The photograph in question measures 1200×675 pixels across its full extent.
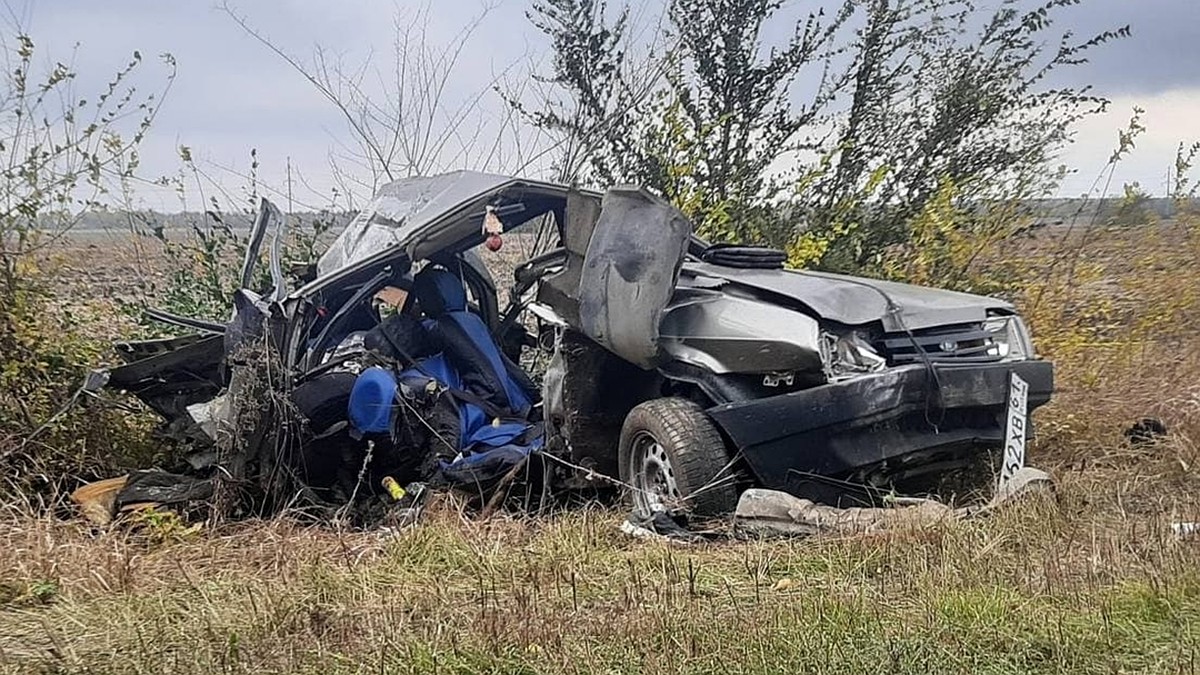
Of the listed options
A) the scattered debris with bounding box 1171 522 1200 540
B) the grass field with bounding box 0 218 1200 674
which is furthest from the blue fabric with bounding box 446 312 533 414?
the scattered debris with bounding box 1171 522 1200 540

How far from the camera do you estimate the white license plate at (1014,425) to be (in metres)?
4.93

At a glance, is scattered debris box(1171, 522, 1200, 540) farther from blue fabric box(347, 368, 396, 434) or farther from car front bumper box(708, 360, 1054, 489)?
blue fabric box(347, 368, 396, 434)

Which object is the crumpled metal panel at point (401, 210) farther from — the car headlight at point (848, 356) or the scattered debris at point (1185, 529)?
the scattered debris at point (1185, 529)

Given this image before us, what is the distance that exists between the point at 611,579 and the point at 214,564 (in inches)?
69.7

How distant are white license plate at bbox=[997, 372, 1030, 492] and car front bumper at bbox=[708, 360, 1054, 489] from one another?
0.14 feet

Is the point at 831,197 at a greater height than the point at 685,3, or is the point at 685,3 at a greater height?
the point at 685,3

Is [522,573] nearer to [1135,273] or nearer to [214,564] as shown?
[214,564]

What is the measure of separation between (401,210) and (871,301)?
9.41ft

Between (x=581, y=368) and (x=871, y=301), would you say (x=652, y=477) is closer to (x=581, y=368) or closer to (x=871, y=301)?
(x=581, y=368)

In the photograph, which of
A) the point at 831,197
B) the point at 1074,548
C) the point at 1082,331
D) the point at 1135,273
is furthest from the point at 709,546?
the point at 831,197

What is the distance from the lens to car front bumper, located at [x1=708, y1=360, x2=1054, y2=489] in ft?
15.4

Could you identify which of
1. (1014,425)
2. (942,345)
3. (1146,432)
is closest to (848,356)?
(942,345)

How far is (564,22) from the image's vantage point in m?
10.3

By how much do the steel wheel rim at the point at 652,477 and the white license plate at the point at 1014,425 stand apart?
1435 mm
